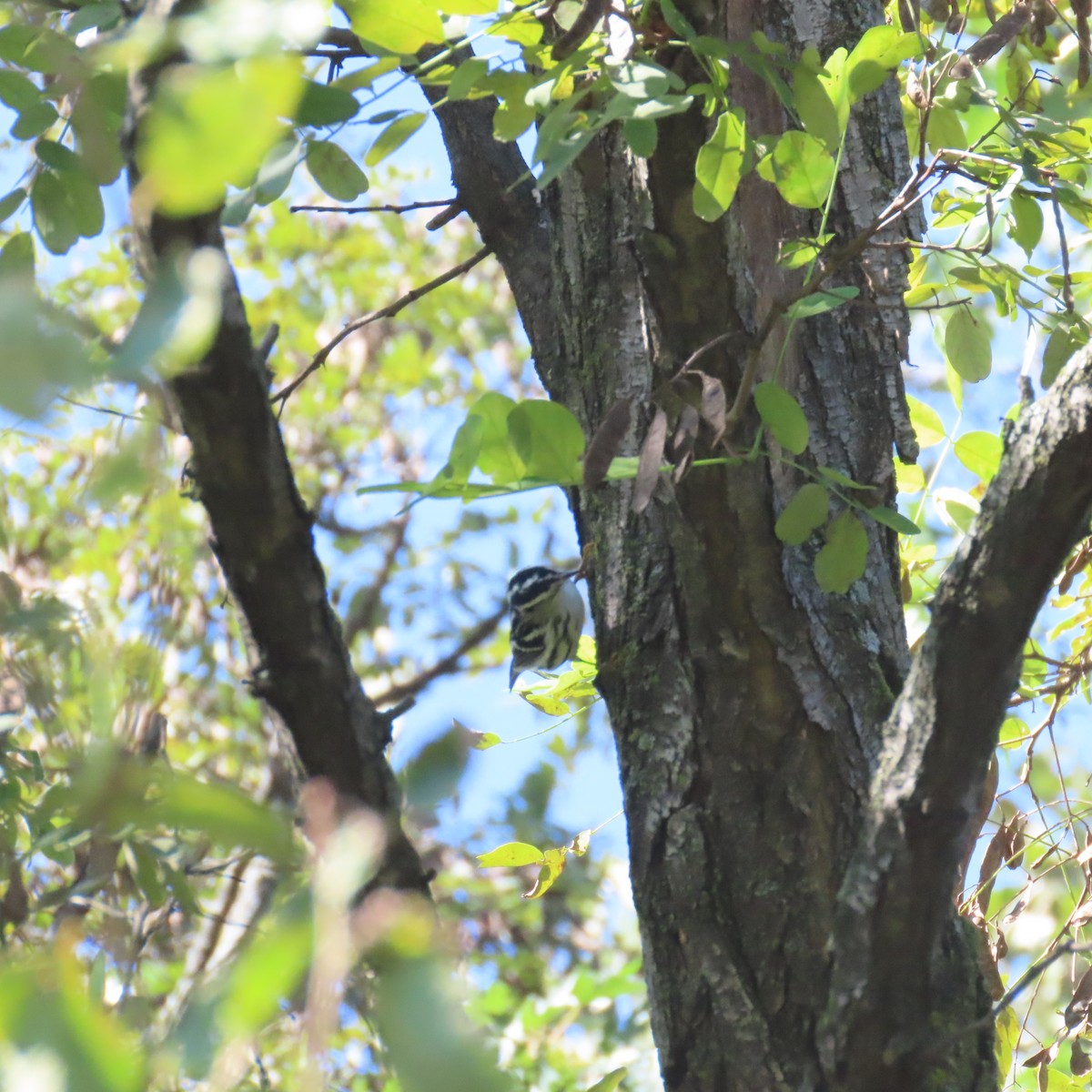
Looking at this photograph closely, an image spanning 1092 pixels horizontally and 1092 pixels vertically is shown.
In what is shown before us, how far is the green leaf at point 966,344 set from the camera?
1801 mm

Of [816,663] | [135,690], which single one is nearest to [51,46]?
[135,690]

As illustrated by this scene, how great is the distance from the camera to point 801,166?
1.37 metres

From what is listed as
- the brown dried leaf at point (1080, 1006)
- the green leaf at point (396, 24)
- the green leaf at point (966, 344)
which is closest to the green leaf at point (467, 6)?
the green leaf at point (396, 24)

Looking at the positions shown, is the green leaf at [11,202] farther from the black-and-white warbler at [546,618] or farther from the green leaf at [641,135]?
the black-and-white warbler at [546,618]

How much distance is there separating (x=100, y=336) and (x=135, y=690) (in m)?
0.31

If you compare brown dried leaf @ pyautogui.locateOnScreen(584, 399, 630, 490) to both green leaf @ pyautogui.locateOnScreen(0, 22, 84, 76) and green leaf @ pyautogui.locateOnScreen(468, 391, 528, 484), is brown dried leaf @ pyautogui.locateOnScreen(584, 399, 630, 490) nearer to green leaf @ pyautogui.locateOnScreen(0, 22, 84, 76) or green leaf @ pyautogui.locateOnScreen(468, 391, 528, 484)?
green leaf @ pyautogui.locateOnScreen(468, 391, 528, 484)

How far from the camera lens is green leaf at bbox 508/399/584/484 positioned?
42.5 inches

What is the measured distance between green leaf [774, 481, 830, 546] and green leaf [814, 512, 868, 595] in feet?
0.13

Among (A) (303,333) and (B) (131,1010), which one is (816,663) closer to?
(B) (131,1010)

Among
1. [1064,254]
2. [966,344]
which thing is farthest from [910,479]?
[1064,254]

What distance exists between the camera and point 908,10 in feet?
5.61

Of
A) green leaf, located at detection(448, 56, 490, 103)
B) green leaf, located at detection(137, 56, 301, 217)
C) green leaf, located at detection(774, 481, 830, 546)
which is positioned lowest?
green leaf, located at detection(137, 56, 301, 217)

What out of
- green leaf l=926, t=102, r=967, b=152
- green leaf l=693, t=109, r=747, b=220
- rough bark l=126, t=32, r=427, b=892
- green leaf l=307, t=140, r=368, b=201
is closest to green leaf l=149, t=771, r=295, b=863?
rough bark l=126, t=32, r=427, b=892

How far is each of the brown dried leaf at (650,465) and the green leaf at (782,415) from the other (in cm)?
17
